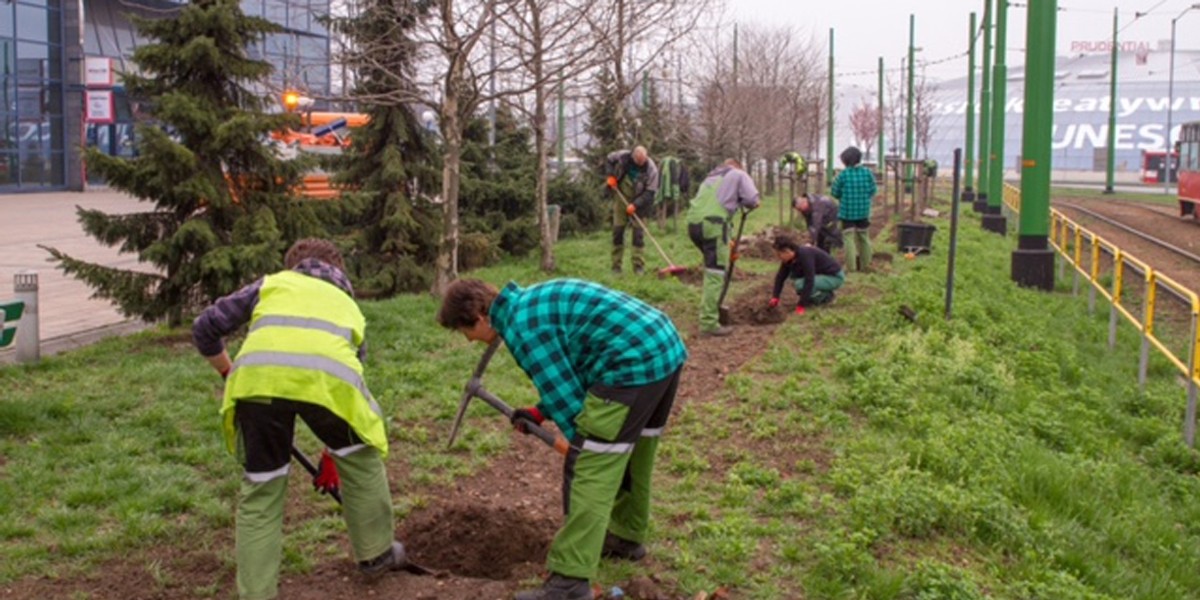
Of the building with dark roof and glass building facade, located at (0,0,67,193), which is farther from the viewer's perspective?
the building with dark roof

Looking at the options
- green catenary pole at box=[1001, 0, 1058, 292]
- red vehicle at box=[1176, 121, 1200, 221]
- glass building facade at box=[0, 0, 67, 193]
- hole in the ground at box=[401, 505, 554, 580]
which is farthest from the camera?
glass building facade at box=[0, 0, 67, 193]

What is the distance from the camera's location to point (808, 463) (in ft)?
23.0

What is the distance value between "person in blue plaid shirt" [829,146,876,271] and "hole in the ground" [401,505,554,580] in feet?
32.7

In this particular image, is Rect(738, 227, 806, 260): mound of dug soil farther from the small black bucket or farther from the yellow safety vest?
the yellow safety vest

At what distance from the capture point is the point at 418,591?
514 cm

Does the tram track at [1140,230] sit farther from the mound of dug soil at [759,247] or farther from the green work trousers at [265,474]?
the green work trousers at [265,474]

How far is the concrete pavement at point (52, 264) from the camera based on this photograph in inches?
496

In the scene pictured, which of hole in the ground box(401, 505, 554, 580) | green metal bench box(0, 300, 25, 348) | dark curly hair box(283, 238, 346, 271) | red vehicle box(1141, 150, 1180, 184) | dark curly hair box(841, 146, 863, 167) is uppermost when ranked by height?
red vehicle box(1141, 150, 1180, 184)

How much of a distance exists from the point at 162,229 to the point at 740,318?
592 centimetres

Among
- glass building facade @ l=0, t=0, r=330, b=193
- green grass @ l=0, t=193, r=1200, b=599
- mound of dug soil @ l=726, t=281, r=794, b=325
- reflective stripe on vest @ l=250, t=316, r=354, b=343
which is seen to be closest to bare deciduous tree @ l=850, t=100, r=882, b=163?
glass building facade @ l=0, t=0, r=330, b=193

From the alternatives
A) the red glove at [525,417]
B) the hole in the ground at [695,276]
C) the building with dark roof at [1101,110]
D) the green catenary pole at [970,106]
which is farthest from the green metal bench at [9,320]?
the building with dark roof at [1101,110]

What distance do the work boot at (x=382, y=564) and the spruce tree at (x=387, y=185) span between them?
32.5 ft

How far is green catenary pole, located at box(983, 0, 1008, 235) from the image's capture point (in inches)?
1072

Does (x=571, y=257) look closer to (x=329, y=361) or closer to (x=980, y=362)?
(x=980, y=362)
